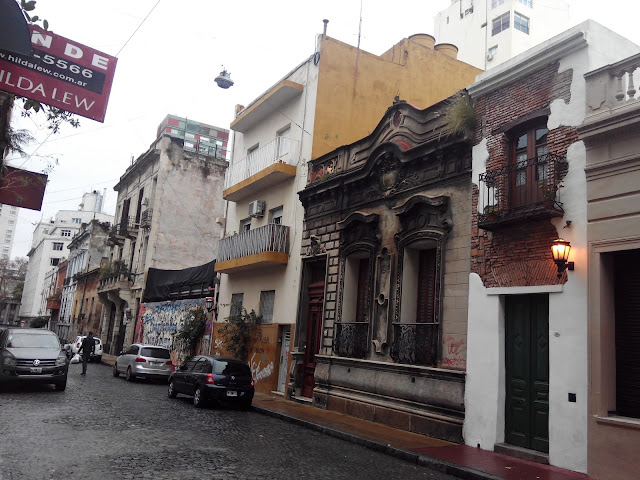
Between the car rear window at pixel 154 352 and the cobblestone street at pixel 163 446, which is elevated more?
the car rear window at pixel 154 352

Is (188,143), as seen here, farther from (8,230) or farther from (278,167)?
(8,230)

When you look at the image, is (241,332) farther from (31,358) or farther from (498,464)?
(498,464)

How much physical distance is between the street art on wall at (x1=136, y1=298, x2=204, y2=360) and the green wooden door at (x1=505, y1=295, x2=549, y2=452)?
676 inches

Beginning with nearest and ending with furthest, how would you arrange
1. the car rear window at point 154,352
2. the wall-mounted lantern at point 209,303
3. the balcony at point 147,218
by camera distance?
the car rear window at point 154,352 < the wall-mounted lantern at point 209,303 < the balcony at point 147,218

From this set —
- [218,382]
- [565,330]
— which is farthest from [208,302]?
[565,330]

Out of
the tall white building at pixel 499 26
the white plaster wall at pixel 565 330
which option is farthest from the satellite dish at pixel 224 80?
the tall white building at pixel 499 26

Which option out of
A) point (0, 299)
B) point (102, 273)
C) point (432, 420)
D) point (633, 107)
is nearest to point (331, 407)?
point (432, 420)

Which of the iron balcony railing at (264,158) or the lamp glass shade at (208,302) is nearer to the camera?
the iron balcony railing at (264,158)

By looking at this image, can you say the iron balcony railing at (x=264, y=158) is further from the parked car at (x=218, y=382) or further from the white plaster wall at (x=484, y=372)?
the white plaster wall at (x=484, y=372)

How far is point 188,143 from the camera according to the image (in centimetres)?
4278

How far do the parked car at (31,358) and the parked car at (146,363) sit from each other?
4.73m

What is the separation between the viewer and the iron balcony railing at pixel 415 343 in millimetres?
12149

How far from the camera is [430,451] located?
9.91 meters

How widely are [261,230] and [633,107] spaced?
1321 centimetres
